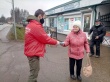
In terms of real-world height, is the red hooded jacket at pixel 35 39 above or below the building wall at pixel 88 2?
below

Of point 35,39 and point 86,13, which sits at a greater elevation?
point 86,13

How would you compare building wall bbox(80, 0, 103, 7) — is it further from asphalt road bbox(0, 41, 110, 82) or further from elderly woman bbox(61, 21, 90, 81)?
elderly woman bbox(61, 21, 90, 81)

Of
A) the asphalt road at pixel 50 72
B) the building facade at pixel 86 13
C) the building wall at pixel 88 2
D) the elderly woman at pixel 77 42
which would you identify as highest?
the building wall at pixel 88 2

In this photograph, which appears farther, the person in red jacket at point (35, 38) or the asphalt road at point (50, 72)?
the asphalt road at point (50, 72)

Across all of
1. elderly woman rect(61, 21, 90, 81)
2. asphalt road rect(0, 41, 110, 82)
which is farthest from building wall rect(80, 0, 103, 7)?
elderly woman rect(61, 21, 90, 81)

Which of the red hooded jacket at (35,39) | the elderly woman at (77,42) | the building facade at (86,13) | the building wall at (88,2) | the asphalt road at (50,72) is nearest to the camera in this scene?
the red hooded jacket at (35,39)

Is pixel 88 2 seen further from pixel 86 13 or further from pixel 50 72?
pixel 50 72

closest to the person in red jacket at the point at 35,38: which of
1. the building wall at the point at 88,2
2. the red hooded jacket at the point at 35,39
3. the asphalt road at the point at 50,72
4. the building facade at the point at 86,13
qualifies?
the red hooded jacket at the point at 35,39

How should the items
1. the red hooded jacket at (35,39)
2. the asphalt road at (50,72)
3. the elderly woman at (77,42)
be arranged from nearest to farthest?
the red hooded jacket at (35,39), the elderly woman at (77,42), the asphalt road at (50,72)

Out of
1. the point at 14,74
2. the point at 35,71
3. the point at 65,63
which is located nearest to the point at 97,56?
the point at 65,63

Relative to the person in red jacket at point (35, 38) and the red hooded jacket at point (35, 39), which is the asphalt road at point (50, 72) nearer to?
the person in red jacket at point (35, 38)

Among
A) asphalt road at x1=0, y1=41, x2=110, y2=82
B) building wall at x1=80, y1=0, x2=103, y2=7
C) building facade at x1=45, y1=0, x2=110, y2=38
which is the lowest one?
asphalt road at x1=0, y1=41, x2=110, y2=82

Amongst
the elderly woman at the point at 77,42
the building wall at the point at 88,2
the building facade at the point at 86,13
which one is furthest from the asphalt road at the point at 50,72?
the building wall at the point at 88,2

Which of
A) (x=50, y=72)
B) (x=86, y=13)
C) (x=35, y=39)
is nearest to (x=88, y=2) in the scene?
(x=86, y=13)
